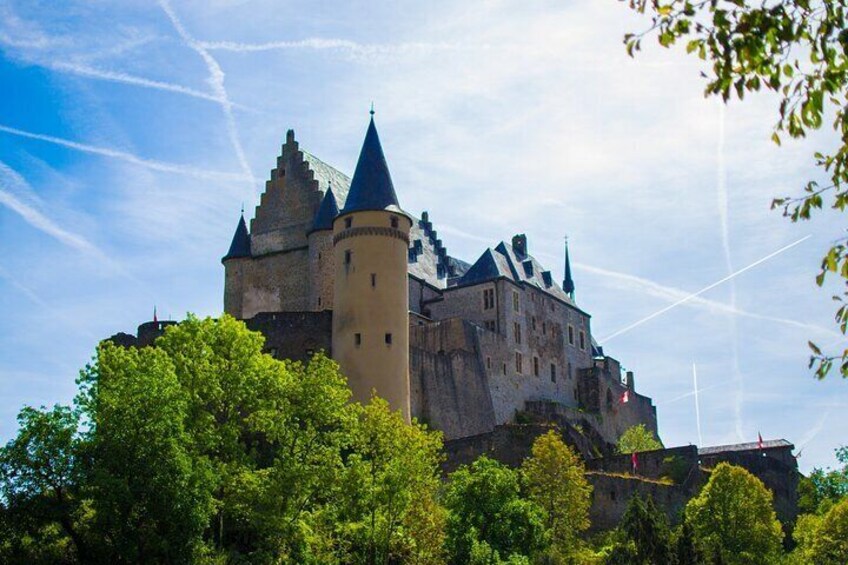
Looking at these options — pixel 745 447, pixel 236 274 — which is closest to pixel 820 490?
pixel 745 447

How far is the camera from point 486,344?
252 ft

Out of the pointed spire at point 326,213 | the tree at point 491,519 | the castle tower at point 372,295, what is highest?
the pointed spire at point 326,213

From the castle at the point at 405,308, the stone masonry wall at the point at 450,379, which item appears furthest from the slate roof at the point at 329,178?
the stone masonry wall at the point at 450,379

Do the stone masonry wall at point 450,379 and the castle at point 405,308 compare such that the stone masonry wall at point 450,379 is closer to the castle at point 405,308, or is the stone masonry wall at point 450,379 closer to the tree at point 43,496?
the castle at point 405,308

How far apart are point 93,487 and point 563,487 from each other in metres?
23.4

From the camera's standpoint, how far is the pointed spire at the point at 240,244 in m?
74.9

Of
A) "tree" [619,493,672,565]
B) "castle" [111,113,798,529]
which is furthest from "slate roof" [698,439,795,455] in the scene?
"tree" [619,493,672,565]

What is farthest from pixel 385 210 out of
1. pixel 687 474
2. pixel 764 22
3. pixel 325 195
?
pixel 764 22

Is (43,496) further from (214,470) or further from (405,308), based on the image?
(405,308)

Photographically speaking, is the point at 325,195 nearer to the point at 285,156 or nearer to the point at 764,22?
the point at 285,156

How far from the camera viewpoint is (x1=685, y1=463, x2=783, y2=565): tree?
185ft

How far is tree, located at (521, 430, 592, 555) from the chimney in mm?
34572

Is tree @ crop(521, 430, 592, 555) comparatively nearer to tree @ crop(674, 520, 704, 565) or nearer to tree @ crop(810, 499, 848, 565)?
tree @ crop(674, 520, 704, 565)

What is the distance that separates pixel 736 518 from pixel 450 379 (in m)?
19.2
